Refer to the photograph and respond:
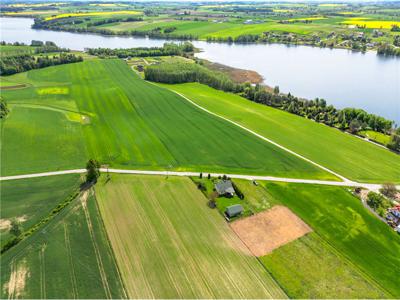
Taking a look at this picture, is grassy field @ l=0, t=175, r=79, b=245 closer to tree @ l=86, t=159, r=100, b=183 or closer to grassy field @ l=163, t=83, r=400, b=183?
tree @ l=86, t=159, r=100, b=183

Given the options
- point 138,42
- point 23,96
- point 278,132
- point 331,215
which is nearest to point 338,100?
point 278,132

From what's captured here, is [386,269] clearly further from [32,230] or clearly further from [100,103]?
[100,103]

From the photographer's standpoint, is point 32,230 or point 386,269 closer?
point 386,269

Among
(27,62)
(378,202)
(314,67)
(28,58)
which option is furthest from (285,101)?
(28,58)

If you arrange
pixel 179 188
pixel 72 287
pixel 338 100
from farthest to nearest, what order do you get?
pixel 338 100, pixel 179 188, pixel 72 287

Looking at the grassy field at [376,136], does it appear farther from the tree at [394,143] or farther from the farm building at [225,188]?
the farm building at [225,188]

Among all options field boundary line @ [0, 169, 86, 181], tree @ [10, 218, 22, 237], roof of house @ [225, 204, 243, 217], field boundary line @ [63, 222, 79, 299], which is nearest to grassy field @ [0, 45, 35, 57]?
field boundary line @ [0, 169, 86, 181]

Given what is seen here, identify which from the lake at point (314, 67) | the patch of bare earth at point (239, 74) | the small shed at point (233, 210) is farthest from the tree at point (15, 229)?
the patch of bare earth at point (239, 74)
